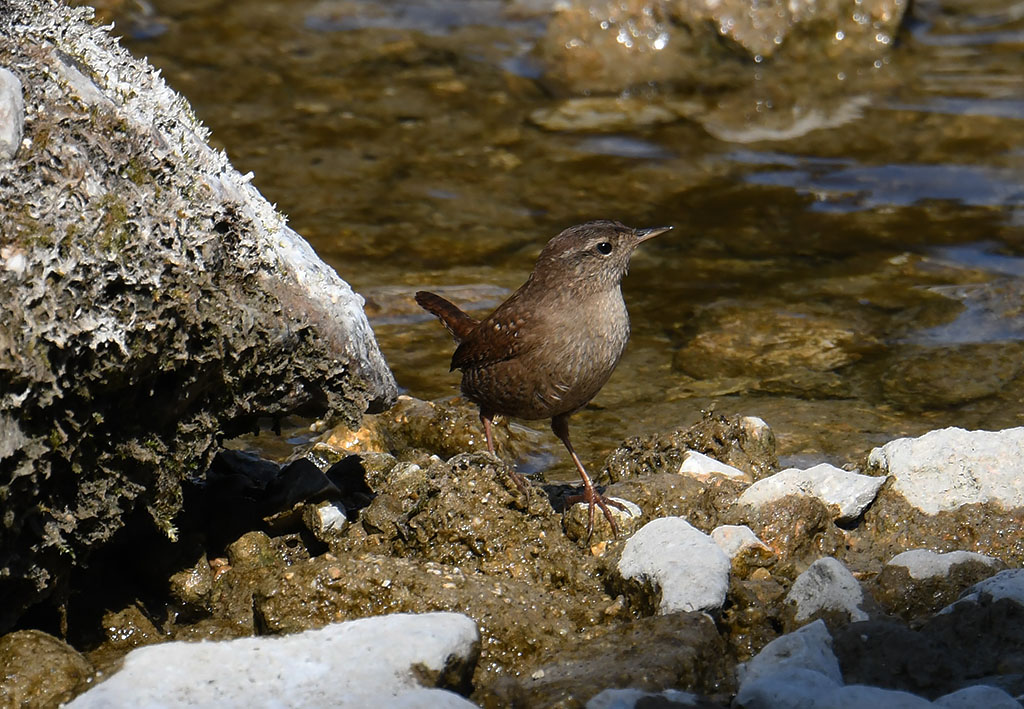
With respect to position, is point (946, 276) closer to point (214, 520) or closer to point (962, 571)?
point (962, 571)

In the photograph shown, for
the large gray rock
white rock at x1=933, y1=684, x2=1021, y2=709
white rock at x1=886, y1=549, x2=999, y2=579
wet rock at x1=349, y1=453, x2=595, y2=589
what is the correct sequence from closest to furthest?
1. white rock at x1=933, y1=684, x2=1021, y2=709
2. the large gray rock
3. white rock at x1=886, y1=549, x2=999, y2=579
4. wet rock at x1=349, y1=453, x2=595, y2=589

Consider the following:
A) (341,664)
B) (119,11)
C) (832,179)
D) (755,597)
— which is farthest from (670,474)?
(119,11)

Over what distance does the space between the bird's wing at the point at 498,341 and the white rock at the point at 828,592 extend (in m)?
1.74

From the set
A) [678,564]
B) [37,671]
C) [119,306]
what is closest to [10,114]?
[119,306]

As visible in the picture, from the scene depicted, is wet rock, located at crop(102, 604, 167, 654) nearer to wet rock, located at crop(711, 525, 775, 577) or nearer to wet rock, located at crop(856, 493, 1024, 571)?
wet rock, located at crop(711, 525, 775, 577)

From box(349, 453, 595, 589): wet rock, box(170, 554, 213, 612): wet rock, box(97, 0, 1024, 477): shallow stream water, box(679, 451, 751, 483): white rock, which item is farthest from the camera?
box(97, 0, 1024, 477): shallow stream water

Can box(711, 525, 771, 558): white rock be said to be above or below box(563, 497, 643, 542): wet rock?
above

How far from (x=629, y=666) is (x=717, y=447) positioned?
2076mm

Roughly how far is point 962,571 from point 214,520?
2833mm

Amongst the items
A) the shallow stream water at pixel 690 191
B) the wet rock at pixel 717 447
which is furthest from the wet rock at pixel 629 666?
the shallow stream water at pixel 690 191

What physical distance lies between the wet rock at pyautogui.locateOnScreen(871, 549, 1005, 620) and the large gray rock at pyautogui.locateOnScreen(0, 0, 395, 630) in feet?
6.88

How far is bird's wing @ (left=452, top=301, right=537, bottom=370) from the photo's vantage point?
221 inches

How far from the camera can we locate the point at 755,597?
4391 millimetres

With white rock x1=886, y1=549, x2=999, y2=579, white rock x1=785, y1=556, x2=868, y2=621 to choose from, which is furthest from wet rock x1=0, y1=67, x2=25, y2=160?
white rock x1=886, y1=549, x2=999, y2=579
